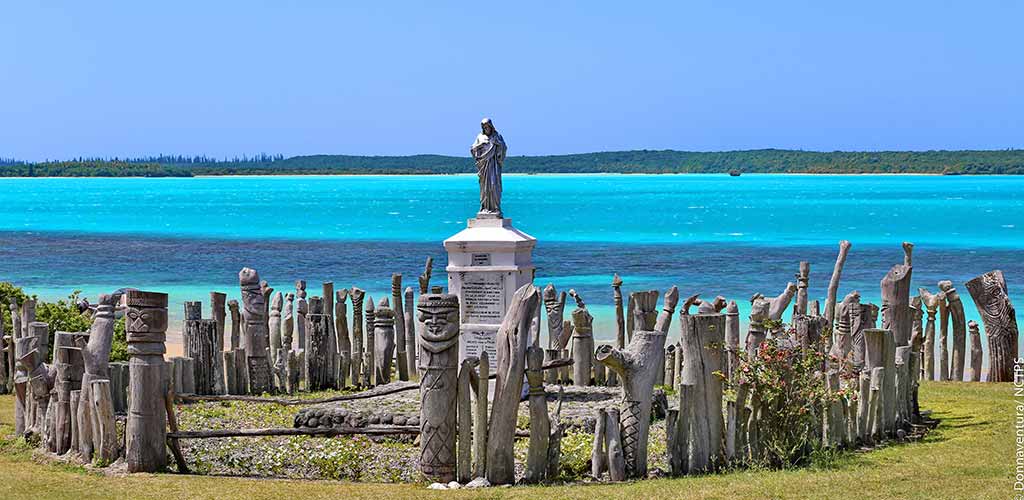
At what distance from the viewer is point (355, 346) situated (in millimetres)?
18297

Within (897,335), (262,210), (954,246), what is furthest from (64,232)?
(897,335)

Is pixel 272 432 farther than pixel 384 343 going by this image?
No

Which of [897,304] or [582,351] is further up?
[897,304]

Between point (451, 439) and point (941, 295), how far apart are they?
9566mm

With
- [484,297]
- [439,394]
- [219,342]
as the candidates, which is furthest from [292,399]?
[439,394]

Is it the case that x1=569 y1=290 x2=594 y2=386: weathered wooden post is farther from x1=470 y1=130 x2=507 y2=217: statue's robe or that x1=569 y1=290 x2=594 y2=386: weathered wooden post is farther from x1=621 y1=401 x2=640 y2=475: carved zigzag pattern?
x1=621 y1=401 x2=640 y2=475: carved zigzag pattern

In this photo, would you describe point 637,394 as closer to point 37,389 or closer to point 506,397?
point 506,397

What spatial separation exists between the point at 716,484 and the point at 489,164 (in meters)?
6.73

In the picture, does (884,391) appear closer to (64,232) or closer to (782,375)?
(782,375)

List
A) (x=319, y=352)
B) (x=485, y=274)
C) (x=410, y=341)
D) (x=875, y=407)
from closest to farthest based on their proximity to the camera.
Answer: (x=875, y=407)
(x=485, y=274)
(x=319, y=352)
(x=410, y=341)

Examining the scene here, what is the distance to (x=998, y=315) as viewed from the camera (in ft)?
55.4

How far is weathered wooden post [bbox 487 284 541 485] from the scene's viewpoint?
417 inches

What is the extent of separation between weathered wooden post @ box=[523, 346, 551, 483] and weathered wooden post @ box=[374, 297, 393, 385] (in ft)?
23.8

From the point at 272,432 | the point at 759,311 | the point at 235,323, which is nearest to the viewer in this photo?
the point at 272,432
